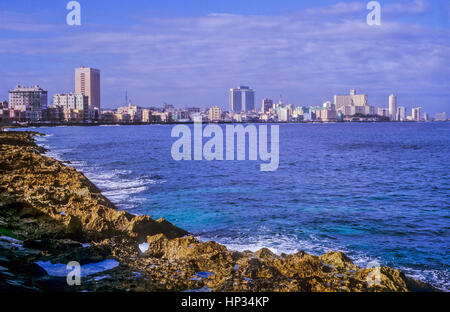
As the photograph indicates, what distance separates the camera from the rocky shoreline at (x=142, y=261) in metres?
6.27

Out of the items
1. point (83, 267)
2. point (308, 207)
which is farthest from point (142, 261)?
point (308, 207)

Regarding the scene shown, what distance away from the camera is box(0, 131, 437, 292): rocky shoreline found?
247 inches

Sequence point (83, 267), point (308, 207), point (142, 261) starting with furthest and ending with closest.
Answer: point (308, 207) → point (142, 261) → point (83, 267)

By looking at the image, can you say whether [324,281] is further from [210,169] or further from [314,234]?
[210,169]

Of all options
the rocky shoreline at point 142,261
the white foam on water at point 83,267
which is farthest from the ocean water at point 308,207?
the white foam on water at point 83,267

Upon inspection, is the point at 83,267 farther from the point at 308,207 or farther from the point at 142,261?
the point at 308,207

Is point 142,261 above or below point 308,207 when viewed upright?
above

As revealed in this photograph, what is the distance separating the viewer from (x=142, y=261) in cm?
746

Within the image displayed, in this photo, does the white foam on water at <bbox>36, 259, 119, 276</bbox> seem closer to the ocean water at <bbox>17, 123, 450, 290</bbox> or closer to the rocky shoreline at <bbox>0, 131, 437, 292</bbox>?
the rocky shoreline at <bbox>0, 131, 437, 292</bbox>

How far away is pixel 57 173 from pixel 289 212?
10095 millimetres

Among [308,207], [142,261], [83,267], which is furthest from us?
[308,207]

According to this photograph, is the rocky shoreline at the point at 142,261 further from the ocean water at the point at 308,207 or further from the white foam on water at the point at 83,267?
the ocean water at the point at 308,207

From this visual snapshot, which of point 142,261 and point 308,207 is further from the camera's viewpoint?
point 308,207
